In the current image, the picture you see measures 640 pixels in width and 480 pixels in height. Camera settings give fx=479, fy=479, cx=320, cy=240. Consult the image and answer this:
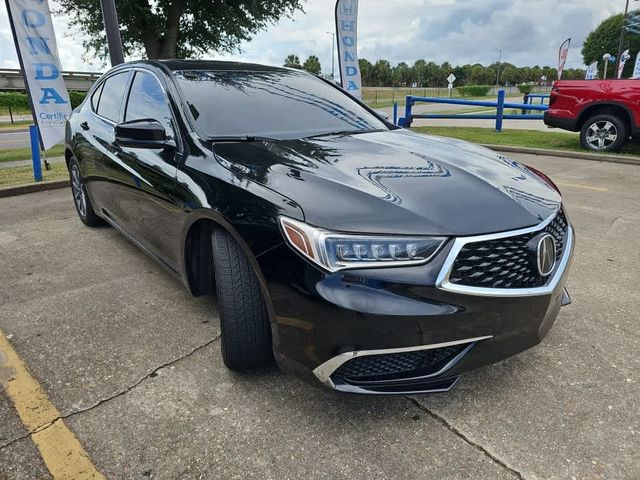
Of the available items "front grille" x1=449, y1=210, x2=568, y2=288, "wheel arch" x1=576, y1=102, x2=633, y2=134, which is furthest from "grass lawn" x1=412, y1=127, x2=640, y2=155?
"front grille" x1=449, y1=210, x2=568, y2=288

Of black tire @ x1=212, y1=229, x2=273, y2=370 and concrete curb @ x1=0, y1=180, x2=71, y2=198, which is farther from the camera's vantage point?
concrete curb @ x1=0, y1=180, x2=71, y2=198

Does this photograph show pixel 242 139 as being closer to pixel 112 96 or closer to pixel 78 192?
pixel 112 96

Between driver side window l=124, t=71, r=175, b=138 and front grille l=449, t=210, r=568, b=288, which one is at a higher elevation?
driver side window l=124, t=71, r=175, b=138

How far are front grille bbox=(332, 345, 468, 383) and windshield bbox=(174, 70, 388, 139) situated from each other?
1447 millimetres

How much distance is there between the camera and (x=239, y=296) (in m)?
2.10

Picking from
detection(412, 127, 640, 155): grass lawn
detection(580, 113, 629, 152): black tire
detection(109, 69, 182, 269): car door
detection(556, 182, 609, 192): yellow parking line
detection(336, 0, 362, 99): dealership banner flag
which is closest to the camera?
detection(109, 69, 182, 269): car door

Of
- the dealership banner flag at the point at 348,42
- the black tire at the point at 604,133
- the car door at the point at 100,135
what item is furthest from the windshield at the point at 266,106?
the dealership banner flag at the point at 348,42

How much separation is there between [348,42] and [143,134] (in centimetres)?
987

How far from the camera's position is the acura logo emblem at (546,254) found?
1887mm

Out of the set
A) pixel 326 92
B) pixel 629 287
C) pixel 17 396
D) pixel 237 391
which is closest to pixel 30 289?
pixel 17 396

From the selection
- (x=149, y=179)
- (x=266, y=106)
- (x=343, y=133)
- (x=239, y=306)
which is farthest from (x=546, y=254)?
(x=149, y=179)

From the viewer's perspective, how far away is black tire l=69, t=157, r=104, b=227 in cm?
453

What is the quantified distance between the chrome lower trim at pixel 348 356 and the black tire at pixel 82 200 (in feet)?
11.4

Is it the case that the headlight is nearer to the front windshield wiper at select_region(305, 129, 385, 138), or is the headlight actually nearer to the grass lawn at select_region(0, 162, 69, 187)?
the front windshield wiper at select_region(305, 129, 385, 138)
